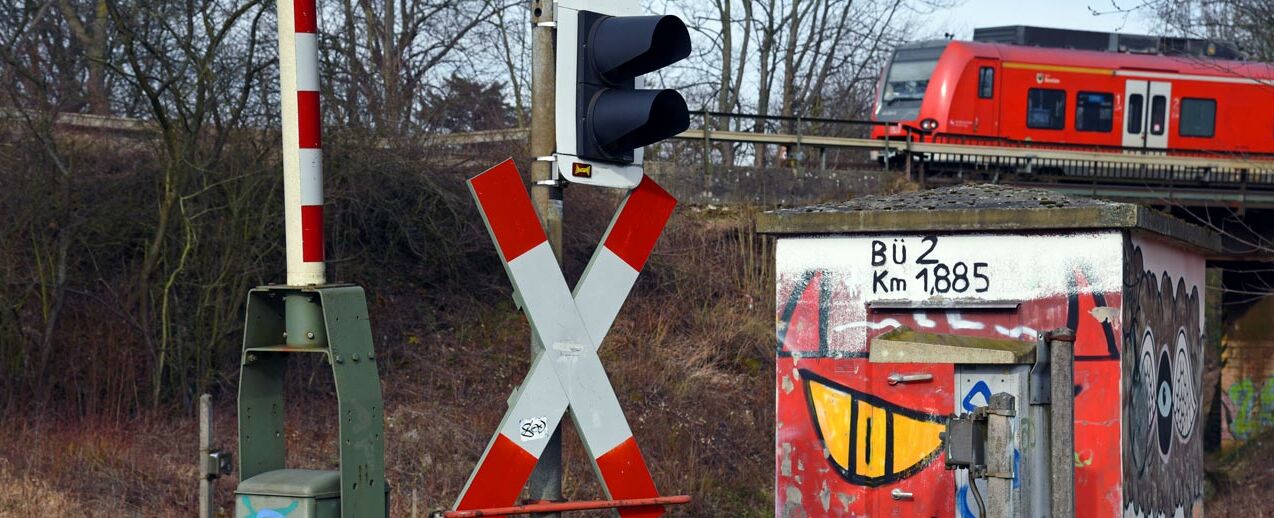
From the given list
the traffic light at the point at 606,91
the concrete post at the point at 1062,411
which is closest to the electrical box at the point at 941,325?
the concrete post at the point at 1062,411

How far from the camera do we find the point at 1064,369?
18.8 feet

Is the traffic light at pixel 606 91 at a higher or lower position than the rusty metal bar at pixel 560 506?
higher

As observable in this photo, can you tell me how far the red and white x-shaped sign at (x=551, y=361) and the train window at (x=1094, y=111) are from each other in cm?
2345

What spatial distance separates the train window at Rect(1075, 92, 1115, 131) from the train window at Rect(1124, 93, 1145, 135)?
37 centimetres

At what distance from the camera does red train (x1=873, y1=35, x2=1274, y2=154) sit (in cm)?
2550

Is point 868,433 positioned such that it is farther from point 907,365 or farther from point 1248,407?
point 1248,407

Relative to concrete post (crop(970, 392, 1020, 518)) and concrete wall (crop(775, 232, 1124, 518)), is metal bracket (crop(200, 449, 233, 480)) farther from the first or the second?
concrete wall (crop(775, 232, 1124, 518))

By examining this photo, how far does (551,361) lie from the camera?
4309mm

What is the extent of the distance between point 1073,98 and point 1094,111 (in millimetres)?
613

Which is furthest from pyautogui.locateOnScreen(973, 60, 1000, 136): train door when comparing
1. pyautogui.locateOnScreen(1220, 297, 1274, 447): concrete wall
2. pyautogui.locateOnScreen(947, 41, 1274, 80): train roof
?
pyautogui.locateOnScreen(1220, 297, 1274, 447): concrete wall

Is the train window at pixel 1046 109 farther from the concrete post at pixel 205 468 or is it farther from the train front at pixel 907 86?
the concrete post at pixel 205 468

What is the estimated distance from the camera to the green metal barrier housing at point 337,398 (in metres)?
4.26

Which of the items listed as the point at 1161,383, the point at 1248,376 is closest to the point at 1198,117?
the point at 1248,376

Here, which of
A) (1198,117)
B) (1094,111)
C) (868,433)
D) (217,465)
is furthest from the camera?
(1198,117)
